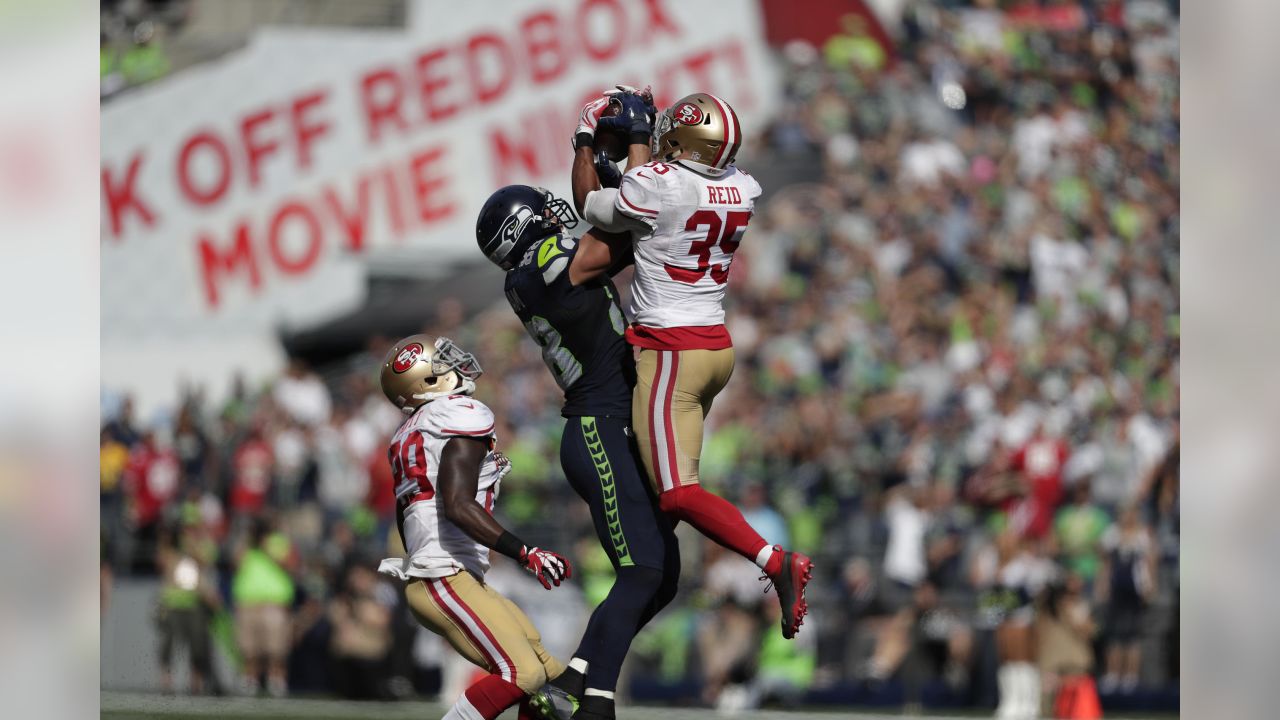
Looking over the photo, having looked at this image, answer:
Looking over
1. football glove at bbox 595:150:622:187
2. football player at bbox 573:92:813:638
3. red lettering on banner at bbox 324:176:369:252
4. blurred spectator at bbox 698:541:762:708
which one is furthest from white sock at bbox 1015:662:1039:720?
red lettering on banner at bbox 324:176:369:252

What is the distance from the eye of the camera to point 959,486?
13.8 m

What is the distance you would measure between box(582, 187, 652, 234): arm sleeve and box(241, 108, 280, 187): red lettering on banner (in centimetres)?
1394

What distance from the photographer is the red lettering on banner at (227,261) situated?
18.8 meters

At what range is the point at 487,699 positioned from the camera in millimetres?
5770

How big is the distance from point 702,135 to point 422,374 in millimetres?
1291

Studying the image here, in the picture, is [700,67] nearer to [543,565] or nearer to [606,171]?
[606,171]

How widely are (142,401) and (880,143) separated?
799 cm

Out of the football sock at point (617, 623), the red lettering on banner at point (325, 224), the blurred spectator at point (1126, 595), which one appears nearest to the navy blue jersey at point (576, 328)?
the football sock at point (617, 623)

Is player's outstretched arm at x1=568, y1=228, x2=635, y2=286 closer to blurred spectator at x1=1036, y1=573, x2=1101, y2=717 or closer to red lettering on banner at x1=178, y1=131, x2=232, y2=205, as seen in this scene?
blurred spectator at x1=1036, y1=573, x2=1101, y2=717

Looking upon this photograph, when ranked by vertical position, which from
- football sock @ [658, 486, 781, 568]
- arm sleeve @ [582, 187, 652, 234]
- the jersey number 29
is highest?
arm sleeve @ [582, 187, 652, 234]

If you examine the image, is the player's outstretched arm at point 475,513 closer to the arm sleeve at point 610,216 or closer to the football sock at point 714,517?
the football sock at point 714,517

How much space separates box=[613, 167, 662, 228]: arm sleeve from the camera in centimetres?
580
